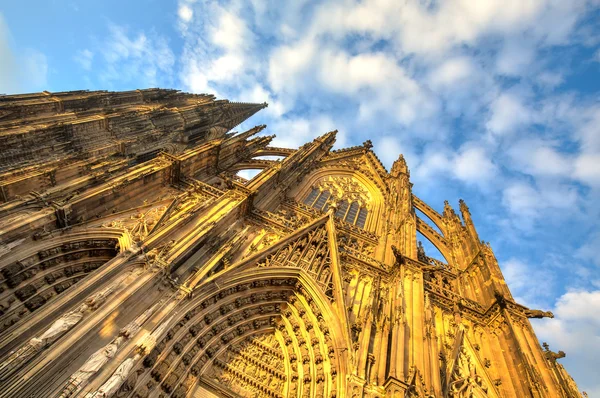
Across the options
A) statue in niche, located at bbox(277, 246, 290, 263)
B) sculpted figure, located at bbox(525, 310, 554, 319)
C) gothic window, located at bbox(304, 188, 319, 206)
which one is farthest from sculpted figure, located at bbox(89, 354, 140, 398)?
gothic window, located at bbox(304, 188, 319, 206)

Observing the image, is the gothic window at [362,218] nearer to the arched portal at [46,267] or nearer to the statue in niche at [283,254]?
the statue in niche at [283,254]

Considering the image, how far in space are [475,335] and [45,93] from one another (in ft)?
69.0

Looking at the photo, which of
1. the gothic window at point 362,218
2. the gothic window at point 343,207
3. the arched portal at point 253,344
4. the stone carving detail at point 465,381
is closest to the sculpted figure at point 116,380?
the arched portal at point 253,344

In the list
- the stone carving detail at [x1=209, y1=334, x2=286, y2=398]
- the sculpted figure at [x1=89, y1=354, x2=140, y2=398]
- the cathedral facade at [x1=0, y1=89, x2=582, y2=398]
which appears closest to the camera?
the sculpted figure at [x1=89, y1=354, x2=140, y2=398]

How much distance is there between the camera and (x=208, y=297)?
30.2 feet

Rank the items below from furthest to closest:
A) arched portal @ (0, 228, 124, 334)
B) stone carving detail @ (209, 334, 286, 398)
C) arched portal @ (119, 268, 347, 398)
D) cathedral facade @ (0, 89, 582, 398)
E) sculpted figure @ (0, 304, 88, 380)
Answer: stone carving detail @ (209, 334, 286, 398) → arched portal @ (119, 268, 347, 398) → arched portal @ (0, 228, 124, 334) → cathedral facade @ (0, 89, 582, 398) → sculpted figure @ (0, 304, 88, 380)

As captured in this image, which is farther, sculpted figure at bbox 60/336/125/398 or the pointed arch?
the pointed arch

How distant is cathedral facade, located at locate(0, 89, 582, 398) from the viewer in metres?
6.63

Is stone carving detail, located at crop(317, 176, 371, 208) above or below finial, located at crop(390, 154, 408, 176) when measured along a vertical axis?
below

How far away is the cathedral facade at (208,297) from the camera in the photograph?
6633 mm

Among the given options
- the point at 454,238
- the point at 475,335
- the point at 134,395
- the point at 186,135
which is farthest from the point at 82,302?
the point at 186,135

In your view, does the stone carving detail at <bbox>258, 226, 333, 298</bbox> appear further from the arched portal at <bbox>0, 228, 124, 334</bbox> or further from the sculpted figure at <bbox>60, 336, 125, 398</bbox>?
the sculpted figure at <bbox>60, 336, 125, 398</bbox>

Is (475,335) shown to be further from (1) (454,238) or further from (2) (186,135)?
(2) (186,135)

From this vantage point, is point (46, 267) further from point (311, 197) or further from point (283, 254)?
point (311, 197)
